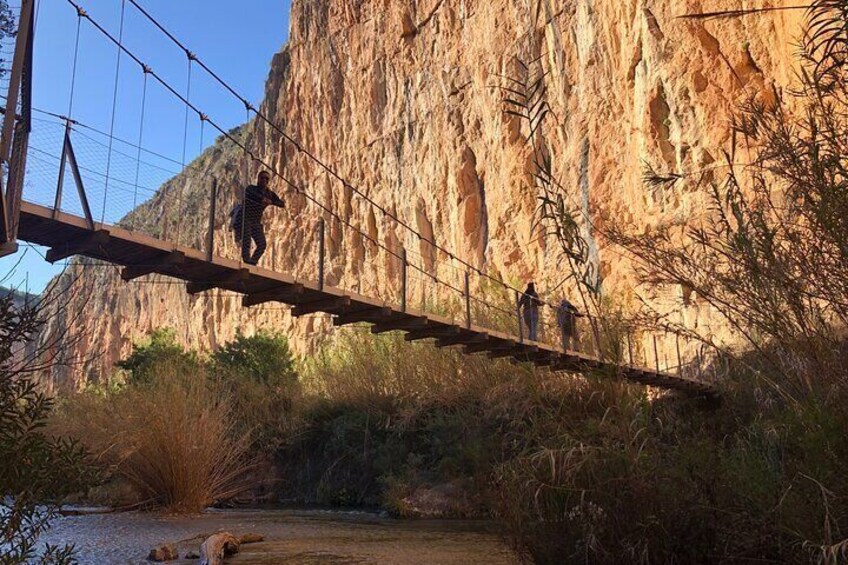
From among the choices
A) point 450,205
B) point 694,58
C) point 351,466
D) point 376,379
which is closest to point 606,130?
point 694,58

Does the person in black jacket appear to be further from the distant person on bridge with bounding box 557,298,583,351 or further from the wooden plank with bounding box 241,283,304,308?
the distant person on bridge with bounding box 557,298,583,351

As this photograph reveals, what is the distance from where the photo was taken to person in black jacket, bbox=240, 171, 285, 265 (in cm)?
680

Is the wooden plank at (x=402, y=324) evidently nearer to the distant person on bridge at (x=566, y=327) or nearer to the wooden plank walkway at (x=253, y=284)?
the wooden plank walkway at (x=253, y=284)

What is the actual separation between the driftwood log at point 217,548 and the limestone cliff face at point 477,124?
122 inches

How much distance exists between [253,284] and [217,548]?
2118 millimetres

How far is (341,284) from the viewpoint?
25734 mm

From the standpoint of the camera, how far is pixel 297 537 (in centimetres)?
788

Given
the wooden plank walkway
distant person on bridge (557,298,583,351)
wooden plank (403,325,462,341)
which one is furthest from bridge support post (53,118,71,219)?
distant person on bridge (557,298,583,351)

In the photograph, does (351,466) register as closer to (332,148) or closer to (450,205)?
(450,205)

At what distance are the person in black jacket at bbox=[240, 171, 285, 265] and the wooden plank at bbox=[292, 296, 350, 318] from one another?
740 millimetres

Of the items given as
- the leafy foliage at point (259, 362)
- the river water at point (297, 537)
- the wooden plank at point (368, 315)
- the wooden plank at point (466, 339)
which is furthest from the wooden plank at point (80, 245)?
the leafy foliage at point (259, 362)

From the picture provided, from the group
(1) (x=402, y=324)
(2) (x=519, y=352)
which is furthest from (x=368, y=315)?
(2) (x=519, y=352)

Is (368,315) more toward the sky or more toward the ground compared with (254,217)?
more toward the ground

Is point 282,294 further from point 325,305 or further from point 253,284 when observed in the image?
point 325,305
